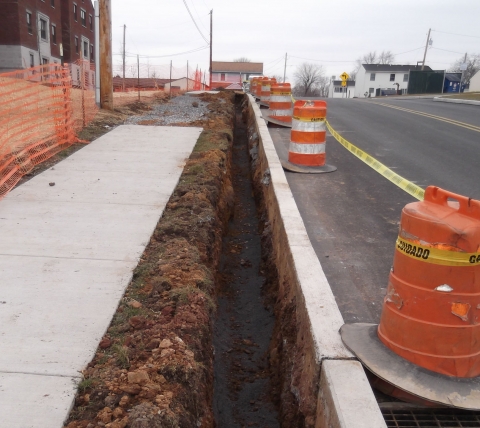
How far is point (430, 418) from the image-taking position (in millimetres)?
2875

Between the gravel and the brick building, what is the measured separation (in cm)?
1523

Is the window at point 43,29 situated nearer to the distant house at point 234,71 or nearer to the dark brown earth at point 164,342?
the dark brown earth at point 164,342

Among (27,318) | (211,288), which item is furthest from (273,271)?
(27,318)

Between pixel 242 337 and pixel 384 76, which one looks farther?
pixel 384 76

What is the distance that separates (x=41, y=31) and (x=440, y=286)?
39.8m

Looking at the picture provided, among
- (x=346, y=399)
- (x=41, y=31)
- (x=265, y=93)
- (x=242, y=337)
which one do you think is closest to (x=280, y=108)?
(x=265, y=93)

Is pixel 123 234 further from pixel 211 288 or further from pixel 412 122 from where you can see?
pixel 412 122

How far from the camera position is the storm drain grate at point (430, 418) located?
2.81m

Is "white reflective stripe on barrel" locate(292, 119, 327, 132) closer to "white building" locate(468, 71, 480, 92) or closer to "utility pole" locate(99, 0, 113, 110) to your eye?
"utility pole" locate(99, 0, 113, 110)

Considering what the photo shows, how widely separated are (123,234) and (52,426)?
9.16 feet

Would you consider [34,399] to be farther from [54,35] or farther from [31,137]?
[54,35]

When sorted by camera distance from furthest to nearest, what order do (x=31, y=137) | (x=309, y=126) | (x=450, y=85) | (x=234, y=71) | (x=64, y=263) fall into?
(x=234, y=71) < (x=450, y=85) < (x=31, y=137) < (x=309, y=126) < (x=64, y=263)

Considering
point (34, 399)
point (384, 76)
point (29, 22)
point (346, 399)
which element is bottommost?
point (34, 399)

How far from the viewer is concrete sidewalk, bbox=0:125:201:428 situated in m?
3.01
